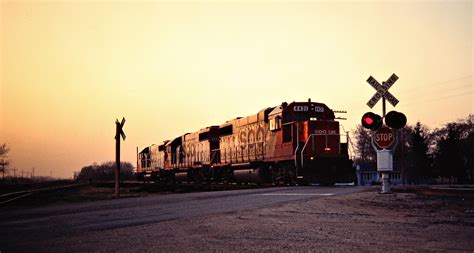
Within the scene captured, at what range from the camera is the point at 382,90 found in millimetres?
13953

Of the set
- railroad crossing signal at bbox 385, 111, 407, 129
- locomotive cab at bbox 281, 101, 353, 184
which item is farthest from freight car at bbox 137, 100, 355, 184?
railroad crossing signal at bbox 385, 111, 407, 129

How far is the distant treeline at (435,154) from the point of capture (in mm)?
66312

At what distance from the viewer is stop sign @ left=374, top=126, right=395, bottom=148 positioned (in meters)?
13.7

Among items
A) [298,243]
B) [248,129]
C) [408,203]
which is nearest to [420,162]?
[248,129]

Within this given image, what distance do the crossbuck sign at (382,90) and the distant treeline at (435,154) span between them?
40.3m

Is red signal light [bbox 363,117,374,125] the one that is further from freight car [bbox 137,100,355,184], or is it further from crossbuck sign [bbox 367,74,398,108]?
A: freight car [bbox 137,100,355,184]

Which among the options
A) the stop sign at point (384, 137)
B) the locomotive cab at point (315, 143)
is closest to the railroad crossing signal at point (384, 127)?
the stop sign at point (384, 137)

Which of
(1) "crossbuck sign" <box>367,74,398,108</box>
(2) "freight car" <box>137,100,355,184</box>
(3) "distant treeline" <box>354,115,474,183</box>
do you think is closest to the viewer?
(1) "crossbuck sign" <box>367,74,398,108</box>

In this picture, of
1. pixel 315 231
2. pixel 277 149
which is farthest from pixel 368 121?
pixel 277 149

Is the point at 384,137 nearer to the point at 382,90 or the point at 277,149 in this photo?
the point at 382,90

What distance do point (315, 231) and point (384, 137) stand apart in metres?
6.49

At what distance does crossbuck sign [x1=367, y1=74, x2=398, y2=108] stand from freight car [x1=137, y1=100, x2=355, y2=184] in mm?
9832

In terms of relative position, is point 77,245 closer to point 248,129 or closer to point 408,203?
point 408,203

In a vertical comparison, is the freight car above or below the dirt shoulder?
above
